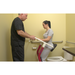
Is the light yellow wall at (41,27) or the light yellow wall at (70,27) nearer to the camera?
the light yellow wall at (70,27)

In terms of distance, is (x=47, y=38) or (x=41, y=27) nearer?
(x=47, y=38)

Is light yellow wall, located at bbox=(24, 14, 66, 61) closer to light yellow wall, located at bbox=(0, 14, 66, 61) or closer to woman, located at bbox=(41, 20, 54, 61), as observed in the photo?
light yellow wall, located at bbox=(0, 14, 66, 61)

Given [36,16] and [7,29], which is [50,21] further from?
[7,29]

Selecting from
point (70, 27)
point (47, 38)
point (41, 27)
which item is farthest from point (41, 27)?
point (70, 27)

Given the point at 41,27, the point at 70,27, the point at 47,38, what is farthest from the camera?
the point at 41,27

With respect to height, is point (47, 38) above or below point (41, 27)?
below

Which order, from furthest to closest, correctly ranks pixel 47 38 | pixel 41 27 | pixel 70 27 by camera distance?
pixel 41 27, pixel 70 27, pixel 47 38

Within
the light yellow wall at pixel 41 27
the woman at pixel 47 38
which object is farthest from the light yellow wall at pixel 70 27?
the woman at pixel 47 38

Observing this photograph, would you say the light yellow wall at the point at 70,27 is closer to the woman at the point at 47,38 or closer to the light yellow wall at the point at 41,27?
the light yellow wall at the point at 41,27

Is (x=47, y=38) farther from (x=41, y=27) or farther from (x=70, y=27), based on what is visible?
(x=70, y=27)

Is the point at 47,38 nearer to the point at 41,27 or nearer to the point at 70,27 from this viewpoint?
the point at 41,27

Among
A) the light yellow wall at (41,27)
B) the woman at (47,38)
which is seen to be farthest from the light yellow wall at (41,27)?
the woman at (47,38)

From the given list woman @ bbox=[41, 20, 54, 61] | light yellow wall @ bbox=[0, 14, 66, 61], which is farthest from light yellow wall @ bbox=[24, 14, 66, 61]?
woman @ bbox=[41, 20, 54, 61]
